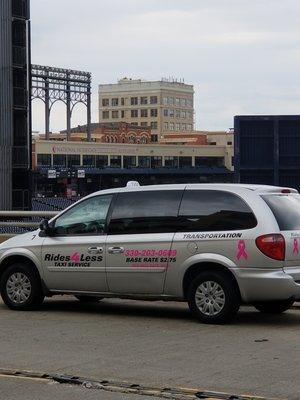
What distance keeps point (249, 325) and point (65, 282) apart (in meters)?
2.69

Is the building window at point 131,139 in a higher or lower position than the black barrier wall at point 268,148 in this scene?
higher

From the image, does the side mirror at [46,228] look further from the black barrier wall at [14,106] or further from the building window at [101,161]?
the building window at [101,161]

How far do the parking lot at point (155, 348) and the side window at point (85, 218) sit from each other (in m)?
1.18

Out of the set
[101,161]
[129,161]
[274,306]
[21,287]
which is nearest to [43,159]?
[101,161]

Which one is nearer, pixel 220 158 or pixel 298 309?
pixel 298 309

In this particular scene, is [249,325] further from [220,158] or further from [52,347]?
[220,158]

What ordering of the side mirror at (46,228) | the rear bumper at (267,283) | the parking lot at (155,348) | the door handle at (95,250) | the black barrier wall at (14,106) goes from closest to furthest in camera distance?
1. the parking lot at (155,348)
2. the rear bumper at (267,283)
3. the door handle at (95,250)
4. the side mirror at (46,228)
5. the black barrier wall at (14,106)

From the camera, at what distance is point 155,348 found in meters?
8.18

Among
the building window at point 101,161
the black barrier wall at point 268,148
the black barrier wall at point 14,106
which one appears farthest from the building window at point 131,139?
the black barrier wall at point 268,148

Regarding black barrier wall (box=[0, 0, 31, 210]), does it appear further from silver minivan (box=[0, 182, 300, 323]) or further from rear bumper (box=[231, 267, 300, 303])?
rear bumper (box=[231, 267, 300, 303])

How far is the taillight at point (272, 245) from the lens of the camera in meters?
9.20

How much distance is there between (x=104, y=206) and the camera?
34.6ft

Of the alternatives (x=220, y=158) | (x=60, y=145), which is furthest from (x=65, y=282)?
(x=220, y=158)

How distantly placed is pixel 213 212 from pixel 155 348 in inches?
88.1
